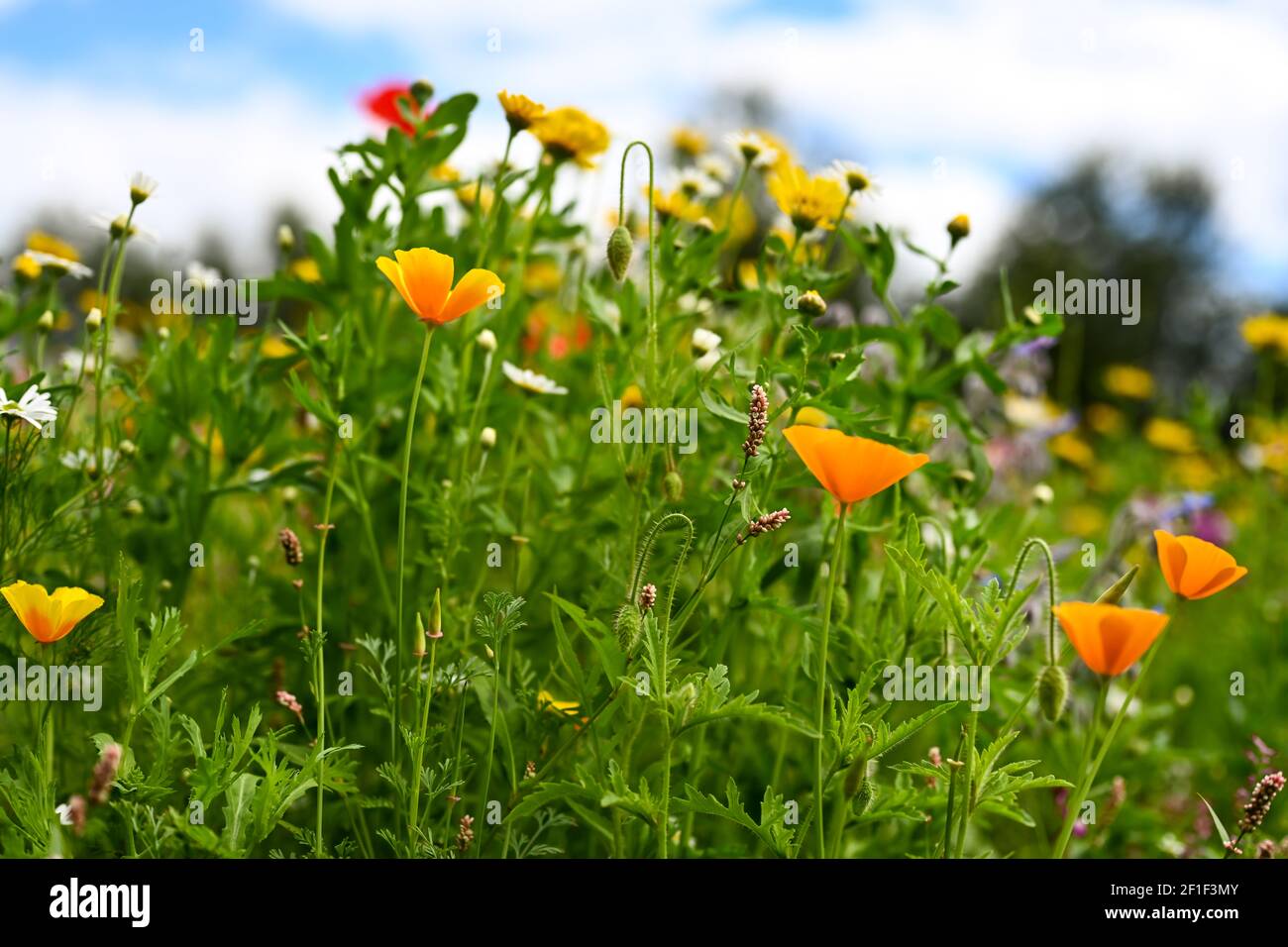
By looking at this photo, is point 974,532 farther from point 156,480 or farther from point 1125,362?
point 1125,362

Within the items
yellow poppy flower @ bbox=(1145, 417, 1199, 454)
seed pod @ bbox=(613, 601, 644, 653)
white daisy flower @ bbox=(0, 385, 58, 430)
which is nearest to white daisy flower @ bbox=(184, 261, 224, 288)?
white daisy flower @ bbox=(0, 385, 58, 430)

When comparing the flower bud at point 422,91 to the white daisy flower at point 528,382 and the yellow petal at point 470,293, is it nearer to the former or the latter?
the white daisy flower at point 528,382

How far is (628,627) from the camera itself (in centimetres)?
118

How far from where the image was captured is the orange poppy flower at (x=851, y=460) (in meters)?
1.07

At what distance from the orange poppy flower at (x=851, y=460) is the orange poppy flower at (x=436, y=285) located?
35 cm

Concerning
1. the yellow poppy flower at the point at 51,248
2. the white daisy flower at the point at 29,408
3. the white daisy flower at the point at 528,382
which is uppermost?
the yellow poppy flower at the point at 51,248

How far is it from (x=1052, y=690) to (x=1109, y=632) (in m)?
0.12

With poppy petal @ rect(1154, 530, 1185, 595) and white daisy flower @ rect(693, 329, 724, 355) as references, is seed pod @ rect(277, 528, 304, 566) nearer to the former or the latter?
white daisy flower @ rect(693, 329, 724, 355)

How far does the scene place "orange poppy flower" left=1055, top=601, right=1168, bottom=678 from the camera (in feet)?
3.34

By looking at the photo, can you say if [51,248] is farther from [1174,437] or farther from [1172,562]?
[1174,437]

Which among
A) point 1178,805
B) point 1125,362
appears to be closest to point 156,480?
point 1178,805

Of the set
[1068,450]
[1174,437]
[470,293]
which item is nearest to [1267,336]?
[1174,437]

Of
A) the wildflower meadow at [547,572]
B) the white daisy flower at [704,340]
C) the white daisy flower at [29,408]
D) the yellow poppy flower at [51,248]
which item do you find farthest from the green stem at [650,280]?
the yellow poppy flower at [51,248]
